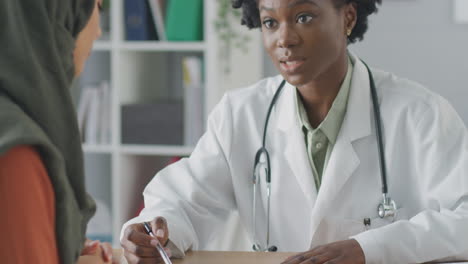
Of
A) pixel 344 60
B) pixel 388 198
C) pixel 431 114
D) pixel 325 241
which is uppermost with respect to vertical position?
pixel 344 60

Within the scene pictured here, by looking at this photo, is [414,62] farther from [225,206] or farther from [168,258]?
[168,258]

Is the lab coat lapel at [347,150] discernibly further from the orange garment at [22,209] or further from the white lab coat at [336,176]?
the orange garment at [22,209]

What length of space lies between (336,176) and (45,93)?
0.90m

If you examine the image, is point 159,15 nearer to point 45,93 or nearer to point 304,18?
point 304,18

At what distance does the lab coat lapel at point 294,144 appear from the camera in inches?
65.4

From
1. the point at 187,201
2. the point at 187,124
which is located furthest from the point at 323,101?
the point at 187,124

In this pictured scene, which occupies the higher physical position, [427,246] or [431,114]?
[431,114]

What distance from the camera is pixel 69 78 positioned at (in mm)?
932

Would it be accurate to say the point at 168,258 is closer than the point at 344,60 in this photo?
Yes

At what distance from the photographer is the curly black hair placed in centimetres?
178

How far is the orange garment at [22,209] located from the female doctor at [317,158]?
25.1 inches

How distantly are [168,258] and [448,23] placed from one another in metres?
1.92

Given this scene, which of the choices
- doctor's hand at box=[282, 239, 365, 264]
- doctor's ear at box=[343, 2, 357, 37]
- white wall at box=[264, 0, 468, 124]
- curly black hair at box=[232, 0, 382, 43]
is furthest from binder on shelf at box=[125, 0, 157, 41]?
doctor's hand at box=[282, 239, 365, 264]

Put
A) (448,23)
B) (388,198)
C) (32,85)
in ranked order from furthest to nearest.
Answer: (448,23) → (388,198) → (32,85)
